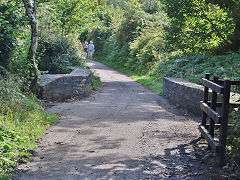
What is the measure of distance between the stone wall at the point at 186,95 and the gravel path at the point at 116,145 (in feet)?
1.39

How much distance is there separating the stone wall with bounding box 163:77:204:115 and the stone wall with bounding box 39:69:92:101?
12.2 ft

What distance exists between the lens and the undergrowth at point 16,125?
17.9 feet

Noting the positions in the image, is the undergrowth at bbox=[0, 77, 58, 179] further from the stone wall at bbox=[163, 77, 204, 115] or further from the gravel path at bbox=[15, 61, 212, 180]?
the stone wall at bbox=[163, 77, 204, 115]

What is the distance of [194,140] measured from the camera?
278 inches

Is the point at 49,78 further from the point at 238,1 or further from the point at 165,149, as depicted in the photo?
the point at 238,1

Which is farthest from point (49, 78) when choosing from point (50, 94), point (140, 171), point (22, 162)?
point (140, 171)

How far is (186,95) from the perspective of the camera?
10680mm

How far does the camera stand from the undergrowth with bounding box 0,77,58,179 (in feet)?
17.9

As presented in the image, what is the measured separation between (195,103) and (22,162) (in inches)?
240

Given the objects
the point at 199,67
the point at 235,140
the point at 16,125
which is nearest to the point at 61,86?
the point at 16,125

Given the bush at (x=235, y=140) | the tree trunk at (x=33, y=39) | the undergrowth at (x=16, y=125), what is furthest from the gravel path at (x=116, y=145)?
the tree trunk at (x=33, y=39)

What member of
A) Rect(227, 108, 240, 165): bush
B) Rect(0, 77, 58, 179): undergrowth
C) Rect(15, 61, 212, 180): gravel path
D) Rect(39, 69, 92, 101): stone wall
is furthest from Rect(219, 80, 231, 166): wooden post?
Rect(39, 69, 92, 101): stone wall

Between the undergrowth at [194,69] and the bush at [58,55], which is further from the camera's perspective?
the bush at [58,55]

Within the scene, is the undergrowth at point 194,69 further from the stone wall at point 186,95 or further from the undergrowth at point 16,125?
the undergrowth at point 16,125
